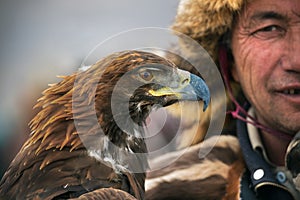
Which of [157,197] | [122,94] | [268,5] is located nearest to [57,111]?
[122,94]

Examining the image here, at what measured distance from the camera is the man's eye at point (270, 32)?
11.7 ft

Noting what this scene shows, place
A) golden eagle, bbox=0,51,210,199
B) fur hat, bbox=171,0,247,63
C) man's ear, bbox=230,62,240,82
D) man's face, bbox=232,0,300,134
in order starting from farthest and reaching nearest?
1. man's ear, bbox=230,62,240,82
2. fur hat, bbox=171,0,247,63
3. man's face, bbox=232,0,300,134
4. golden eagle, bbox=0,51,210,199

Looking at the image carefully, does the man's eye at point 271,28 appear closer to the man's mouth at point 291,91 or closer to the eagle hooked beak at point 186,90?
the man's mouth at point 291,91

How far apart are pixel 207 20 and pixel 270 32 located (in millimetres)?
321

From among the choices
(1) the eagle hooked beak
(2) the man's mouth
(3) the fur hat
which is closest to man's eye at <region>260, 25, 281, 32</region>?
(3) the fur hat

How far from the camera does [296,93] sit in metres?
3.52

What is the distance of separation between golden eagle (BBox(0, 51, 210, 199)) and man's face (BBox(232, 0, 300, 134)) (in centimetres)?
Result: 86

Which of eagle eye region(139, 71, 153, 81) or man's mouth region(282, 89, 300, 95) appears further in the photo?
man's mouth region(282, 89, 300, 95)

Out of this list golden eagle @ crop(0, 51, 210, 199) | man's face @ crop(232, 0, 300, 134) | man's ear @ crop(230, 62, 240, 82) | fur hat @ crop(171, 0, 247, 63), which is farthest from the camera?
man's ear @ crop(230, 62, 240, 82)

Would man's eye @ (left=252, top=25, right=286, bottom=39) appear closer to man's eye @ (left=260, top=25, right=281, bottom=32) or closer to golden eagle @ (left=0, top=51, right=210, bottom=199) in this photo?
man's eye @ (left=260, top=25, right=281, bottom=32)

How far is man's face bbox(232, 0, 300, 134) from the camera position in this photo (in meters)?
3.49

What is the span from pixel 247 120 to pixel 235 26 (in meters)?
0.46

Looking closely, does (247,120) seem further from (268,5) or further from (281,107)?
(268,5)

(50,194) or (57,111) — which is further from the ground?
(57,111)
